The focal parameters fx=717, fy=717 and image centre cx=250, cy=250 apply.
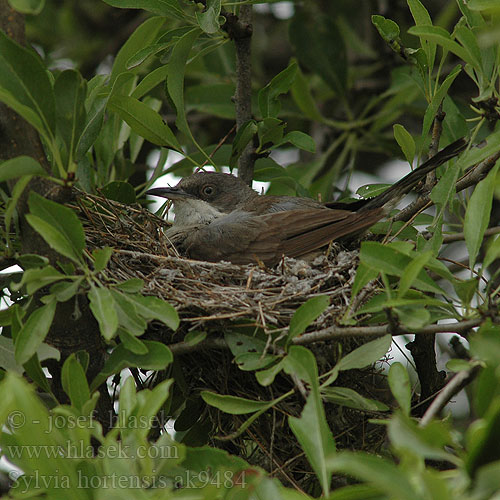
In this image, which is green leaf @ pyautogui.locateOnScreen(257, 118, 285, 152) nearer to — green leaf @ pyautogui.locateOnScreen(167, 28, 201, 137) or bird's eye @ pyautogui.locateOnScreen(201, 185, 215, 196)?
green leaf @ pyautogui.locateOnScreen(167, 28, 201, 137)

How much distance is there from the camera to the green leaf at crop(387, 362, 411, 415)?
7.93 feet

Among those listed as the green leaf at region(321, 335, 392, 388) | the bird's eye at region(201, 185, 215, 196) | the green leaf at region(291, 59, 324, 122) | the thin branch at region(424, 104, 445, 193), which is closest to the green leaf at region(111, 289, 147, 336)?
the green leaf at region(321, 335, 392, 388)

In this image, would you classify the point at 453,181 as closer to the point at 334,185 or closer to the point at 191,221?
the point at 191,221

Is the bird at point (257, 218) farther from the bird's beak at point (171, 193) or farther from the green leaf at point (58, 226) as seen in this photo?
the green leaf at point (58, 226)

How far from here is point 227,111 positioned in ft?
19.2

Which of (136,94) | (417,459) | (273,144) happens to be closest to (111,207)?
(136,94)

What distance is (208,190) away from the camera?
5496mm

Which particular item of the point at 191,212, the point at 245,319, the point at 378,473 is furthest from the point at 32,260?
the point at 191,212

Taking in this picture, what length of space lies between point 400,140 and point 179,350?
168cm

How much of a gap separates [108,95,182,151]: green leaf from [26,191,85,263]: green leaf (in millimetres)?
1087

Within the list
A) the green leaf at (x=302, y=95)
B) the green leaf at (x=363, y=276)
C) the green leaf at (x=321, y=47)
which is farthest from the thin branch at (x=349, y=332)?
the green leaf at (x=321, y=47)

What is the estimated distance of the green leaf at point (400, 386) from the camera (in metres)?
2.42

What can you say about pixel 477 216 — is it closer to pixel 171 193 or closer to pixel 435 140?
pixel 435 140

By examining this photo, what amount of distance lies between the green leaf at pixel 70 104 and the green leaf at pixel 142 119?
0.79 meters
